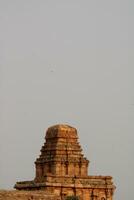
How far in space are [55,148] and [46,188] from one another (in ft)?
18.0

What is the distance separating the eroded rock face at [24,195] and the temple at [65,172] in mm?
5994

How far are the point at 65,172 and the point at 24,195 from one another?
12163 mm

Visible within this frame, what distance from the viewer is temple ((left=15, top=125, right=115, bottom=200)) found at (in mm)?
59197

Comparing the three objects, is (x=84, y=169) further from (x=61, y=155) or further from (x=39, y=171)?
(x=39, y=171)

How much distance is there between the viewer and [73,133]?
6381 cm

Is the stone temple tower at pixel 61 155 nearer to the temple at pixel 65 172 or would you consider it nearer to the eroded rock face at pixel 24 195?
the temple at pixel 65 172

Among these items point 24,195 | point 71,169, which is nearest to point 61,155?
point 71,169

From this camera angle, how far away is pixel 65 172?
2427 inches

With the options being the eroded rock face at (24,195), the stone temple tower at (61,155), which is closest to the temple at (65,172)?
the stone temple tower at (61,155)

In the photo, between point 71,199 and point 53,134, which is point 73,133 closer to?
point 53,134

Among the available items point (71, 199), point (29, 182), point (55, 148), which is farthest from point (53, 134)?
point (71, 199)

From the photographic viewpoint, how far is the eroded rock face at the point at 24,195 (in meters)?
47.8

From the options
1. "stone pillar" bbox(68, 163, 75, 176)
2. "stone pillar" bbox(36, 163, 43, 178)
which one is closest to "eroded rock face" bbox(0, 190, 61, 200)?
"stone pillar" bbox(68, 163, 75, 176)

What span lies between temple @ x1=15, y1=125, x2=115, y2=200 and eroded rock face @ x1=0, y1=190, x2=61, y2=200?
5994 mm
